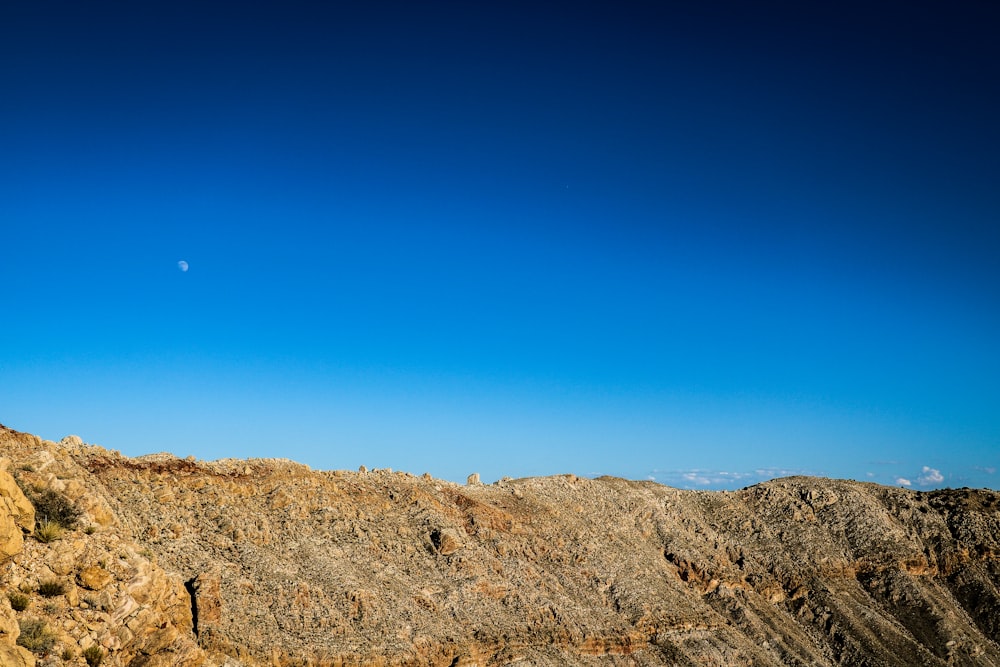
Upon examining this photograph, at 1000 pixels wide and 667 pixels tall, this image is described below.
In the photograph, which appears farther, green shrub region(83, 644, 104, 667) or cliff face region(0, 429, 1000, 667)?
cliff face region(0, 429, 1000, 667)

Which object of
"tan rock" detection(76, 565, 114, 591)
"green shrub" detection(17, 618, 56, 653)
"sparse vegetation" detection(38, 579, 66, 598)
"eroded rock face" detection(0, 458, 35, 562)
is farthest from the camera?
"tan rock" detection(76, 565, 114, 591)

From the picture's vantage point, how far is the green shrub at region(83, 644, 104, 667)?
2235 cm

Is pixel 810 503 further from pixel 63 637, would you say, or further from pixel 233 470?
pixel 63 637

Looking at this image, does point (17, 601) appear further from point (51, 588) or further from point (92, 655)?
point (92, 655)

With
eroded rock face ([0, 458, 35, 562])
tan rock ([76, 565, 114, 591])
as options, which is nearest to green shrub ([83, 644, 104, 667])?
tan rock ([76, 565, 114, 591])

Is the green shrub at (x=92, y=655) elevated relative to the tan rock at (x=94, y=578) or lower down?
lower down

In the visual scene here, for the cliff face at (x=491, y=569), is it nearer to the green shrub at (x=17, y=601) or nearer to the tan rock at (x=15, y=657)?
the tan rock at (x=15, y=657)

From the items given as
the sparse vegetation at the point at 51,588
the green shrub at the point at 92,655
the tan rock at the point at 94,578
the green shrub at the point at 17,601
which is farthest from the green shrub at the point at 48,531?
the green shrub at the point at 92,655

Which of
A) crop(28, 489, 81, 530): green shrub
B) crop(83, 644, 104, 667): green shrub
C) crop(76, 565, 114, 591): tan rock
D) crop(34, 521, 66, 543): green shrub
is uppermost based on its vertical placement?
crop(28, 489, 81, 530): green shrub

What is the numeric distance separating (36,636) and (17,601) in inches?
58.3

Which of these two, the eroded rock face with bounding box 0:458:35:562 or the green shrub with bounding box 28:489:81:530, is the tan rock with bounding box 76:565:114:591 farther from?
the green shrub with bounding box 28:489:81:530

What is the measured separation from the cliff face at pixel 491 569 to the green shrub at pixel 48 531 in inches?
15.3

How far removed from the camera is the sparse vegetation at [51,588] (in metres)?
23.1

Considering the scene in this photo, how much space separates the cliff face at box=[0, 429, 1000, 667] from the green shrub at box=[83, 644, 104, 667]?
527 mm
